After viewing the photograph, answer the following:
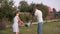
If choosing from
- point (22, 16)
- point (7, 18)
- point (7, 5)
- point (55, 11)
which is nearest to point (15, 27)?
point (7, 5)

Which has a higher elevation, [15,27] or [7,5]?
[7,5]

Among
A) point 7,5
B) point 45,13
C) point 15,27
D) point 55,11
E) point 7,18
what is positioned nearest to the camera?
point 15,27

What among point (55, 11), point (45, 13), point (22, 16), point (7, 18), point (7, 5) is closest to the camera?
point (7, 5)

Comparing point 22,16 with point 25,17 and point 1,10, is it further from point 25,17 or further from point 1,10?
point 1,10

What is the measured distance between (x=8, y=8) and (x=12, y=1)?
95cm

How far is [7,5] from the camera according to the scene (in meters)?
23.6

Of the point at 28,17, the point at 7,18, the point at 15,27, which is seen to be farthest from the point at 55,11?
the point at 15,27

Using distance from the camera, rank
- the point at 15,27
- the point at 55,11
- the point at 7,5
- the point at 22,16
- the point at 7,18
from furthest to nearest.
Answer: the point at 55,11 → the point at 22,16 → the point at 7,18 → the point at 7,5 → the point at 15,27

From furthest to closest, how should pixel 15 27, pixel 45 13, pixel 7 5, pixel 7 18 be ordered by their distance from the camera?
pixel 45 13 → pixel 7 18 → pixel 7 5 → pixel 15 27

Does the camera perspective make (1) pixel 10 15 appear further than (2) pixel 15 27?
Yes

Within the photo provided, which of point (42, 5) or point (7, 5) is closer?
point (7, 5)

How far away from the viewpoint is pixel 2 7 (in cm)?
Result: 2367

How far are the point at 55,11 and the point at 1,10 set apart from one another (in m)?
36.0

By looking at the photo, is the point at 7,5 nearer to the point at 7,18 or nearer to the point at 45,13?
the point at 7,18
